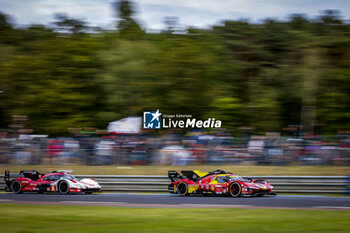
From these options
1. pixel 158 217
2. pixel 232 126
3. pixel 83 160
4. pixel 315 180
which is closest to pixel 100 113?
pixel 232 126

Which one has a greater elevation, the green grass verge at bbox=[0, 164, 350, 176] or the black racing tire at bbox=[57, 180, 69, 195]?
the green grass verge at bbox=[0, 164, 350, 176]

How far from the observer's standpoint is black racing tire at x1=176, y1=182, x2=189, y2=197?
16.0 metres

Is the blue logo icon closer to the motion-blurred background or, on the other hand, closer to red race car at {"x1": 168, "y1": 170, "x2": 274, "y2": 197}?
the motion-blurred background

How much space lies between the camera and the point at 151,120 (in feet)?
85.1

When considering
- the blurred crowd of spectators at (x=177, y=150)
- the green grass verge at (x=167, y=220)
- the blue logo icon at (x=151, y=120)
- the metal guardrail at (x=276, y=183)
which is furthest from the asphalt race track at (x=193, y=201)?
the blue logo icon at (x=151, y=120)

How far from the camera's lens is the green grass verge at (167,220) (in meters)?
8.91

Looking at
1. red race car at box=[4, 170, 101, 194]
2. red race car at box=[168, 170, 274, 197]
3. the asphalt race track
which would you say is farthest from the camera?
red race car at box=[4, 170, 101, 194]

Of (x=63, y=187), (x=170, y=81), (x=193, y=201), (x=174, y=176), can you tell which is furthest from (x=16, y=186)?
(x=170, y=81)

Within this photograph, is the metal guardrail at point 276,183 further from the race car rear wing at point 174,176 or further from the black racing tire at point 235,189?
the black racing tire at point 235,189

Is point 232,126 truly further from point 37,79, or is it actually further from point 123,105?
point 37,79

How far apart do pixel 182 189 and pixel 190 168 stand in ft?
3.77

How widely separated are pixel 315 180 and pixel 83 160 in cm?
807

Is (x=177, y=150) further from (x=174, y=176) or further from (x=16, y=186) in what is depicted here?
(x=16, y=186)

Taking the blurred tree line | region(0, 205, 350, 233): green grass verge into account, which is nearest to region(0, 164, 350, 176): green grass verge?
region(0, 205, 350, 233): green grass verge
